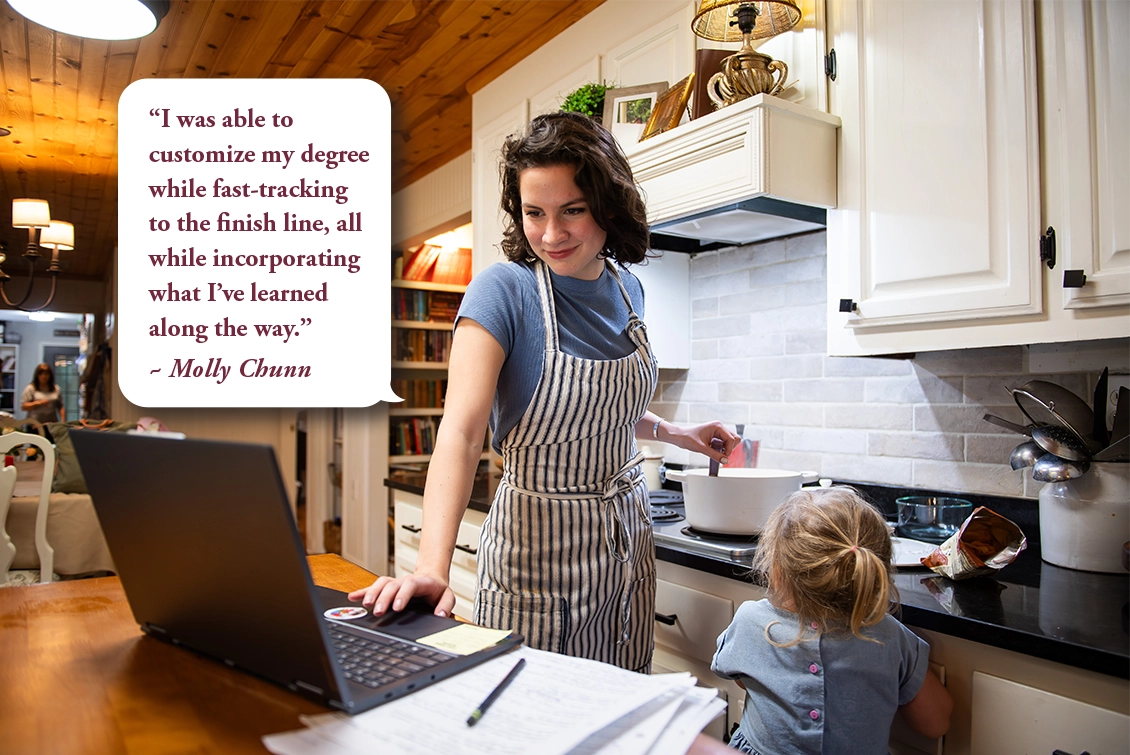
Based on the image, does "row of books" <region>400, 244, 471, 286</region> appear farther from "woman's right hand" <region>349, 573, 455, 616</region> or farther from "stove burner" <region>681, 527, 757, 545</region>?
"woman's right hand" <region>349, 573, 455, 616</region>

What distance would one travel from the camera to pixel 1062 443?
1.34m

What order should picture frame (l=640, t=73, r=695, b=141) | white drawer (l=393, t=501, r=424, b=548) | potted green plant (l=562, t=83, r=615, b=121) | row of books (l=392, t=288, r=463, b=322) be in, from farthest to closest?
row of books (l=392, t=288, r=463, b=322)
white drawer (l=393, t=501, r=424, b=548)
potted green plant (l=562, t=83, r=615, b=121)
picture frame (l=640, t=73, r=695, b=141)

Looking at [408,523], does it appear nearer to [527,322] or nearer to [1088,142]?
[527,322]

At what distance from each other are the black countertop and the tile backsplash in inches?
12.4

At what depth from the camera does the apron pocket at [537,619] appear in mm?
1248

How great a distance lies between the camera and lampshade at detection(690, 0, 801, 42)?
5.77 ft

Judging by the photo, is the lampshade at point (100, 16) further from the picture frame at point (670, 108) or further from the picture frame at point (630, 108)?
the picture frame at point (670, 108)

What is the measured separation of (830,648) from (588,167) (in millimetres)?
808

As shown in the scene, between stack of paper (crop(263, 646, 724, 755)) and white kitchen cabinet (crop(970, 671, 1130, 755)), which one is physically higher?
stack of paper (crop(263, 646, 724, 755))

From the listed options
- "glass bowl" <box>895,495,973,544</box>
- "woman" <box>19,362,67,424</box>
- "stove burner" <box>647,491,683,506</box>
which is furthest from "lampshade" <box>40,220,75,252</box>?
"glass bowl" <box>895,495,973,544</box>

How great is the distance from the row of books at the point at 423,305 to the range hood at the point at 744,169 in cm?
294

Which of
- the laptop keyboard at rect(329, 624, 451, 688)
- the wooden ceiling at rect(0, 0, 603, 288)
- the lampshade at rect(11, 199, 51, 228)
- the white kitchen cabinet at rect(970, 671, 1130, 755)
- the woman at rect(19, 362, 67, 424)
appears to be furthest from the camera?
the woman at rect(19, 362, 67, 424)

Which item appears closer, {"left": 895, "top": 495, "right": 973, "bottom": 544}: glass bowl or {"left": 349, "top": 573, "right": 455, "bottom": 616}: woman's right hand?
{"left": 349, "top": 573, "right": 455, "bottom": 616}: woman's right hand

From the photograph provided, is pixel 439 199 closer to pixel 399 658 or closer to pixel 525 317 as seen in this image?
pixel 525 317
